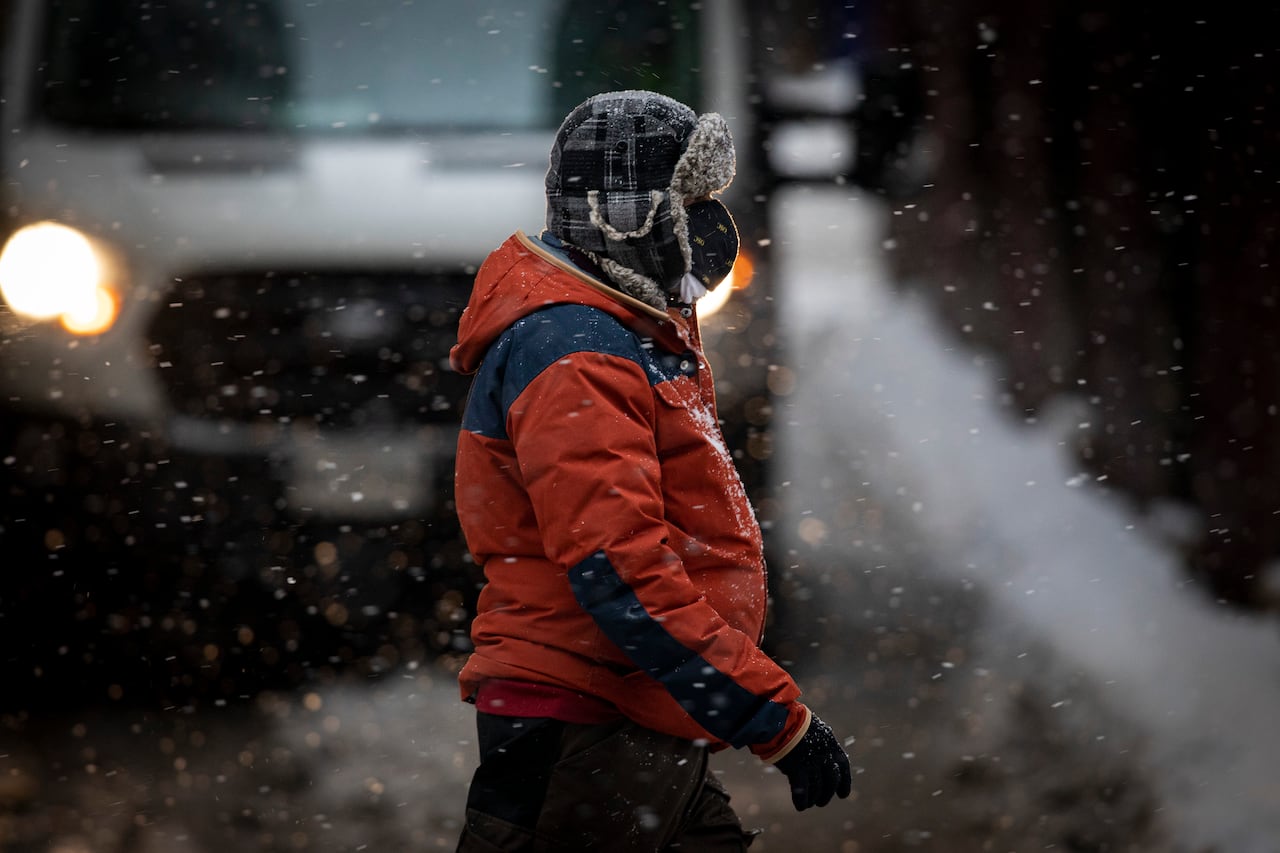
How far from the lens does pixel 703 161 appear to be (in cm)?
182

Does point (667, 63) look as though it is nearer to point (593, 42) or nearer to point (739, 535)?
point (593, 42)

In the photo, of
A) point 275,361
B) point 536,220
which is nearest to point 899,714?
point 536,220

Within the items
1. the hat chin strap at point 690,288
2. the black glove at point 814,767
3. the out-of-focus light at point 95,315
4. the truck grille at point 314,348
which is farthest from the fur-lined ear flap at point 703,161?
the out-of-focus light at point 95,315

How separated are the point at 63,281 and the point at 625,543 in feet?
11.1

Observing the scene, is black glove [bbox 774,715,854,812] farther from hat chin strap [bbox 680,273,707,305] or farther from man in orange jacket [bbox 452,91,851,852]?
hat chin strap [bbox 680,273,707,305]

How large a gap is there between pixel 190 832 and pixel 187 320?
1680mm

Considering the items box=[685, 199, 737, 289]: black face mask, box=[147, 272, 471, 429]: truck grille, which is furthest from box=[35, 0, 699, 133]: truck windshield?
box=[685, 199, 737, 289]: black face mask

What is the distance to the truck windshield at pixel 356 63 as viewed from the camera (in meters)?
4.21

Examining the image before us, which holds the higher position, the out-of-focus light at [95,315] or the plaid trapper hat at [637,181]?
the plaid trapper hat at [637,181]

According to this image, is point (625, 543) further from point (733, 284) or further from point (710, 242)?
point (733, 284)

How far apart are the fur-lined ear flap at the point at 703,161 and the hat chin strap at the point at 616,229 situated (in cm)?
3

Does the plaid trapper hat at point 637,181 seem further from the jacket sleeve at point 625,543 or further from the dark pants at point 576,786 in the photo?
the dark pants at point 576,786

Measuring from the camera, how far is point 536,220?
410 cm

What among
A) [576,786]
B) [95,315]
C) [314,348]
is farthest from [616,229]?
[95,315]
